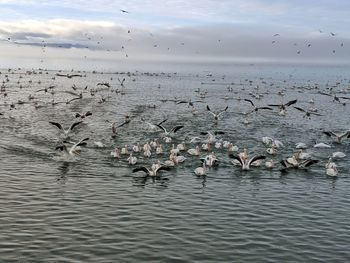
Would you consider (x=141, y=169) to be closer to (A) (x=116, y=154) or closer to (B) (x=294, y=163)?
(A) (x=116, y=154)

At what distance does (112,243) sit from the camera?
23.5 m

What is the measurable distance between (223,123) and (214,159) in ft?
75.0

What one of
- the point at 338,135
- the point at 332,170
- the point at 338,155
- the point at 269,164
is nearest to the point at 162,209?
the point at 269,164

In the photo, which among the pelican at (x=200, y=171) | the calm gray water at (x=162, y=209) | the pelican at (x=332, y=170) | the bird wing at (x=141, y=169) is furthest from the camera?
the pelican at (x=332, y=170)

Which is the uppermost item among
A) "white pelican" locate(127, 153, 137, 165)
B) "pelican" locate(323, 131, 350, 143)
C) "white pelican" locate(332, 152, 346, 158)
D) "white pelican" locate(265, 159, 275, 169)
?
"pelican" locate(323, 131, 350, 143)

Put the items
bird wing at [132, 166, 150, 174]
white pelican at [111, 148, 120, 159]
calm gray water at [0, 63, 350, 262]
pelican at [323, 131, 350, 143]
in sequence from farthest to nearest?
pelican at [323, 131, 350, 143], white pelican at [111, 148, 120, 159], bird wing at [132, 166, 150, 174], calm gray water at [0, 63, 350, 262]

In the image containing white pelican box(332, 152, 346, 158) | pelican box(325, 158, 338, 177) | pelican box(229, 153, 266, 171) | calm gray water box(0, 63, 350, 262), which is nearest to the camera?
calm gray water box(0, 63, 350, 262)

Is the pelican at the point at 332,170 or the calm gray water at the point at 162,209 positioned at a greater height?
the pelican at the point at 332,170

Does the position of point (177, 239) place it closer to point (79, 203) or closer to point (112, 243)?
point (112, 243)

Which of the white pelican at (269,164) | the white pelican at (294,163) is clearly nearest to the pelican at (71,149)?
the white pelican at (269,164)

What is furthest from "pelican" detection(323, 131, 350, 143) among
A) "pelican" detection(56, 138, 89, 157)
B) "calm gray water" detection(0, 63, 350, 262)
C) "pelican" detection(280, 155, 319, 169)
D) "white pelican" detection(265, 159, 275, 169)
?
"pelican" detection(56, 138, 89, 157)

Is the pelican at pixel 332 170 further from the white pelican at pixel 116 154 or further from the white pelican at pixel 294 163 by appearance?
the white pelican at pixel 116 154

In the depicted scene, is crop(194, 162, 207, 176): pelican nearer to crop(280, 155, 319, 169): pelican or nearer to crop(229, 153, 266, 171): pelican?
crop(229, 153, 266, 171): pelican

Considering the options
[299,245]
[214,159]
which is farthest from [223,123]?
[299,245]
